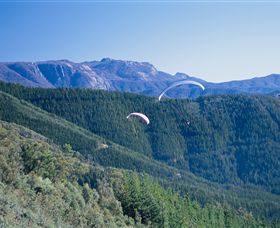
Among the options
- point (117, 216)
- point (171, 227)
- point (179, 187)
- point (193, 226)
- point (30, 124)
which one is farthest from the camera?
point (30, 124)

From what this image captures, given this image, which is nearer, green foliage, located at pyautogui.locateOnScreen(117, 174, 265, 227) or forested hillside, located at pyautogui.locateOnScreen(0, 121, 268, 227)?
forested hillside, located at pyautogui.locateOnScreen(0, 121, 268, 227)

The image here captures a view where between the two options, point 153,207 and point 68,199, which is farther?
point 153,207

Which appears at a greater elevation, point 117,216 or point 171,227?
point 117,216

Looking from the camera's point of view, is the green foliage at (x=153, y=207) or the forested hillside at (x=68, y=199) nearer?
the forested hillside at (x=68, y=199)

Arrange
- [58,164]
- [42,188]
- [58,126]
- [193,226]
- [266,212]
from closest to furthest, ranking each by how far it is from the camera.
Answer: [42,188]
[58,164]
[193,226]
[266,212]
[58,126]

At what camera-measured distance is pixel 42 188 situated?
40438 millimetres

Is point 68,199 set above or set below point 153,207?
above

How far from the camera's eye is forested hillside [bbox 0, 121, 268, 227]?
30.6m

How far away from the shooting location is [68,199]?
140ft

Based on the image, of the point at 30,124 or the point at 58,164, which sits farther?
the point at 30,124

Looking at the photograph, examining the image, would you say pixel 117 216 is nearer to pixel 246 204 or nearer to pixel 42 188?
pixel 42 188

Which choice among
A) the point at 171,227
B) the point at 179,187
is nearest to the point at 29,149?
the point at 171,227

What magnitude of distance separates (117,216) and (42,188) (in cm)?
1508

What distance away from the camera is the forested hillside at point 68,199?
3065cm
